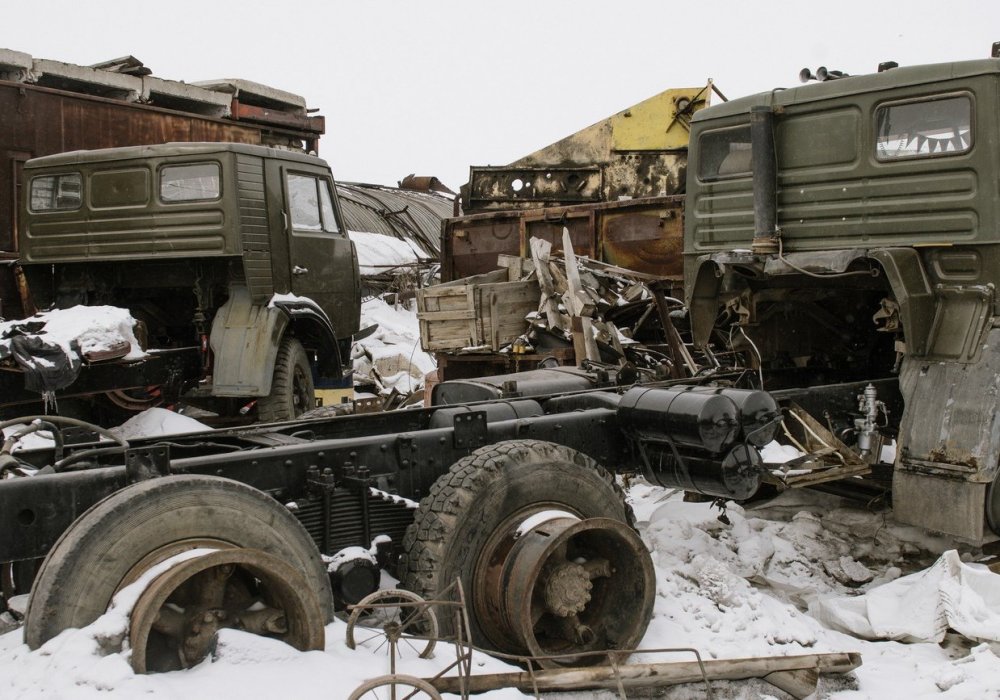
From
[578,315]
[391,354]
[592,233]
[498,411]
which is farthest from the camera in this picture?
[391,354]

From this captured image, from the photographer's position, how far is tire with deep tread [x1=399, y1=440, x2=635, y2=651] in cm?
371

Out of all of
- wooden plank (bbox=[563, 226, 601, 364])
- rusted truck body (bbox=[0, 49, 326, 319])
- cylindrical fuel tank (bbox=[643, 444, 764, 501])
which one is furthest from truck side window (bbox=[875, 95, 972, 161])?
rusted truck body (bbox=[0, 49, 326, 319])

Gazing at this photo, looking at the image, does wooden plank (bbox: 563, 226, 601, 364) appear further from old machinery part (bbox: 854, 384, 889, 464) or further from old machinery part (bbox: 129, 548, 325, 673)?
old machinery part (bbox: 129, 548, 325, 673)

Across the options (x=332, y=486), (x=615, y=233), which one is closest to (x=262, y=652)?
(x=332, y=486)

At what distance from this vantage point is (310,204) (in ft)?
28.9

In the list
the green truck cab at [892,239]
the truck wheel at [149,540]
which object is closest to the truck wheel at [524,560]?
the truck wheel at [149,540]

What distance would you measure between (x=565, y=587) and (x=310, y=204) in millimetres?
5916

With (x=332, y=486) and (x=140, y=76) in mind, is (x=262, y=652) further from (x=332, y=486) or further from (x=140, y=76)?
(x=140, y=76)

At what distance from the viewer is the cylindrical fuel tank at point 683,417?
13.8 ft

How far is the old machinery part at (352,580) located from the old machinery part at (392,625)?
9cm

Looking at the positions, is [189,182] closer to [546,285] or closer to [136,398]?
[136,398]

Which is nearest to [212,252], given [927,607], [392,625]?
[392,625]

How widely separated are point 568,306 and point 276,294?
2.58 m

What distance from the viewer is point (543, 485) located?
12.9 ft
